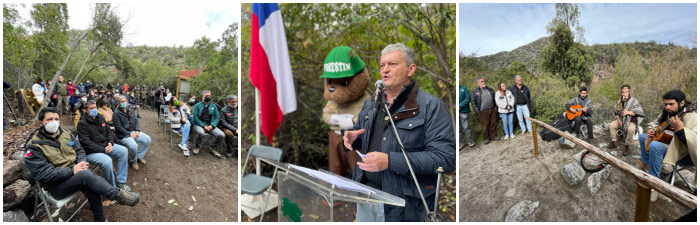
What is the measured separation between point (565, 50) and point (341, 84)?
184cm

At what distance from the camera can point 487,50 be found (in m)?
2.80

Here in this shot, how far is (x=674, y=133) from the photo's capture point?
93.3 inches

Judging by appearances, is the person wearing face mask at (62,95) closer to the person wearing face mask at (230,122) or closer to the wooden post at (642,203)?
the person wearing face mask at (230,122)

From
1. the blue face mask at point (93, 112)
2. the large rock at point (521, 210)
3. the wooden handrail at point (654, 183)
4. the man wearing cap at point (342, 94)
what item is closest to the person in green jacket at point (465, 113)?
the large rock at point (521, 210)

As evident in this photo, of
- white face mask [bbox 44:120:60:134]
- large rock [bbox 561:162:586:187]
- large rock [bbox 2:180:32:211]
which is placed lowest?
large rock [bbox 2:180:32:211]

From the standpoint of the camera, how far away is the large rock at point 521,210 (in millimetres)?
2684

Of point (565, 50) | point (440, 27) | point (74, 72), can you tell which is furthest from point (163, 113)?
point (565, 50)

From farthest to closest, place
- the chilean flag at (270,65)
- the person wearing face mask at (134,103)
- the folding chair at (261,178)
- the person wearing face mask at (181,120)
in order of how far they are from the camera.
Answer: the folding chair at (261,178) < the chilean flag at (270,65) < the person wearing face mask at (181,120) < the person wearing face mask at (134,103)

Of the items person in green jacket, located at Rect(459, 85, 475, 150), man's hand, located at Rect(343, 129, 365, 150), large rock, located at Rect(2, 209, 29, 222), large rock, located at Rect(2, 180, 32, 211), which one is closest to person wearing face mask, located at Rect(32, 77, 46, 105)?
large rock, located at Rect(2, 180, 32, 211)

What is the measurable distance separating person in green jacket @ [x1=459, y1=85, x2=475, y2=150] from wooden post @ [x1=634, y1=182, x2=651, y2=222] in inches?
46.2

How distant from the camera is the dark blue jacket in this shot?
1862mm

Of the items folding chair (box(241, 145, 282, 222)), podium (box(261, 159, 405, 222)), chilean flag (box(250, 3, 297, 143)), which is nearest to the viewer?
podium (box(261, 159, 405, 222))

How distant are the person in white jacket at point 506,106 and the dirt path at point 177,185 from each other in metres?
2.37

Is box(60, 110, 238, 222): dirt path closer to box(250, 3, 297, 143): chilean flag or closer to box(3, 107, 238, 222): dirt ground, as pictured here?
box(3, 107, 238, 222): dirt ground
